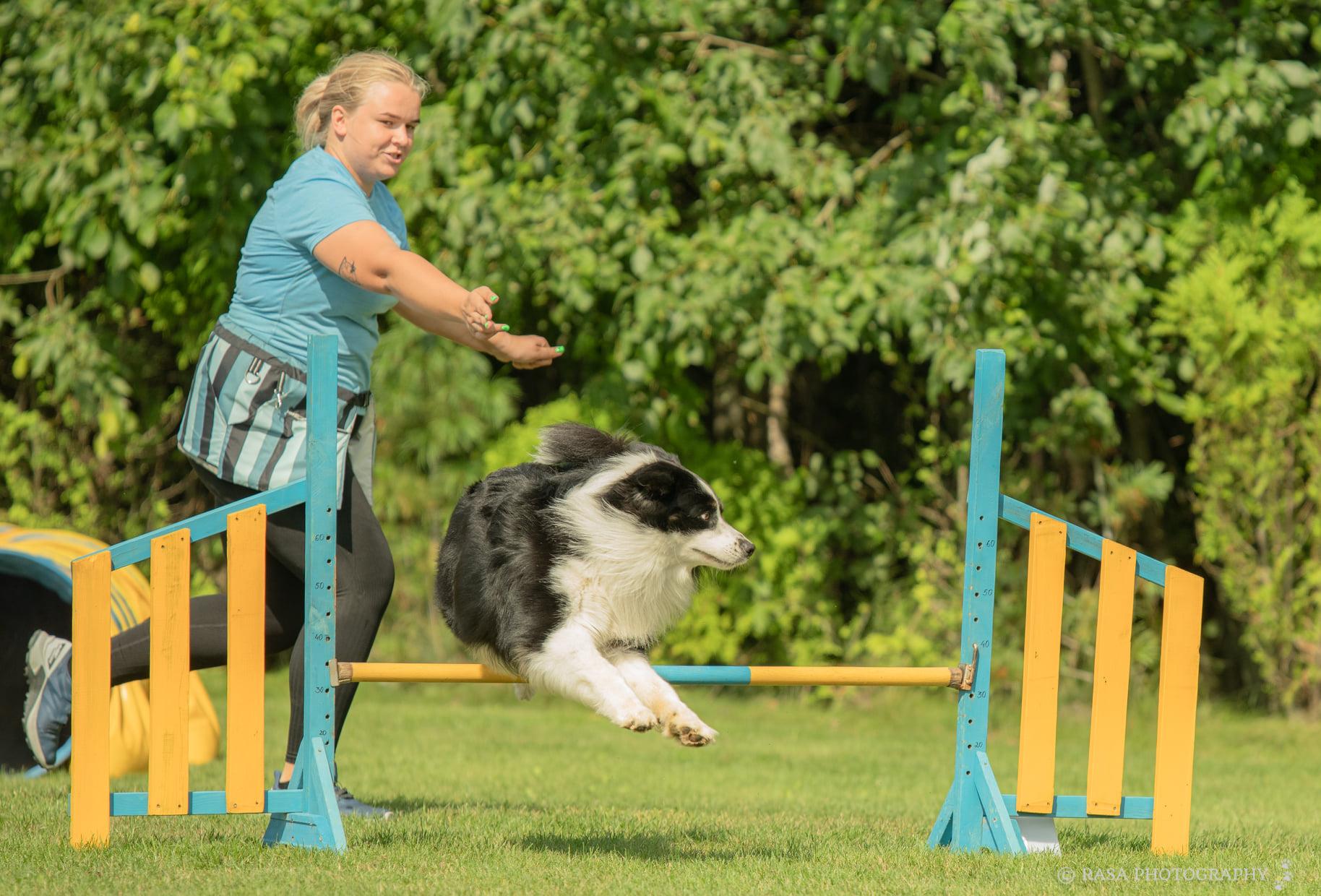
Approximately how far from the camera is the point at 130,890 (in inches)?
122

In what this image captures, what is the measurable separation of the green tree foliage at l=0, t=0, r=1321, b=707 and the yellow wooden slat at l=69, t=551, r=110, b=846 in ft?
11.2

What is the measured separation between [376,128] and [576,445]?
960 millimetres

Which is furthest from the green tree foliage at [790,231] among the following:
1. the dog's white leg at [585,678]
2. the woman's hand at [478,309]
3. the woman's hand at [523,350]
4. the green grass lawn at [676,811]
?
the woman's hand at [478,309]

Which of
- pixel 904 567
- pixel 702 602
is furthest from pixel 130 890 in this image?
pixel 904 567

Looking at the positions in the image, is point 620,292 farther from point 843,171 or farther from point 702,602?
point 702,602

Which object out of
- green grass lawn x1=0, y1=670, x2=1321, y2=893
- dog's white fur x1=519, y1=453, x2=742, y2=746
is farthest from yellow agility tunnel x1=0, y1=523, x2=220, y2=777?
dog's white fur x1=519, y1=453, x2=742, y2=746

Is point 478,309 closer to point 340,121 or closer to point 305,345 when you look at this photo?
point 305,345

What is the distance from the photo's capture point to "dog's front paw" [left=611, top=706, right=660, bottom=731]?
313 centimetres

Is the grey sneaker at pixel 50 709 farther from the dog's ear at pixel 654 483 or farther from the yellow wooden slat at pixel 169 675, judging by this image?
the dog's ear at pixel 654 483

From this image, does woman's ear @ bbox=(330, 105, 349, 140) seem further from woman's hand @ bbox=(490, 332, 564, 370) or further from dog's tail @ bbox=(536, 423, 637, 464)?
dog's tail @ bbox=(536, 423, 637, 464)

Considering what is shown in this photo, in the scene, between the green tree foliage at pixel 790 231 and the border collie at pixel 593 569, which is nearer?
the border collie at pixel 593 569

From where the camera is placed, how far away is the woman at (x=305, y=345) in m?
3.54

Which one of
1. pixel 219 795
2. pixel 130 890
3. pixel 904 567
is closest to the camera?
pixel 130 890

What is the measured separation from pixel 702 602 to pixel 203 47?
143 inches
